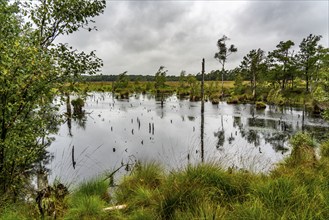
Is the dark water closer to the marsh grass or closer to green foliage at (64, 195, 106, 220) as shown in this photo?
the marsh grass

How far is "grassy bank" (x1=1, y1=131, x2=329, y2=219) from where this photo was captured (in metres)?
4.15

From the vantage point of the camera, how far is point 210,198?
16.2ft

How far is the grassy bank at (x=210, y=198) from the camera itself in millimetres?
4152

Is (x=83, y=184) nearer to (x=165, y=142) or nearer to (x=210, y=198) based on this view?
(x=210, y=198)

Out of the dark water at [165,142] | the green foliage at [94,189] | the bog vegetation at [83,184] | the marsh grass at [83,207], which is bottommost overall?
the dark water at [165,142]

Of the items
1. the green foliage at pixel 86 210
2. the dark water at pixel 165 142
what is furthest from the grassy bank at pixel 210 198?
the dark water at pixel 165 142

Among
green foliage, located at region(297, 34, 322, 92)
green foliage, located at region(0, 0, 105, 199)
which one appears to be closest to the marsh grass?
green foliage, located at region(0, 0, 105, 199)

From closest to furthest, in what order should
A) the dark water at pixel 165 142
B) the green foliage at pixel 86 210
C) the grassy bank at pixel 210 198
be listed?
the grassy bank at pixel 210 198 → the green foliage at pixel 86 210 → the dark water at pixel 165 142

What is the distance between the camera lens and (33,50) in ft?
15.5

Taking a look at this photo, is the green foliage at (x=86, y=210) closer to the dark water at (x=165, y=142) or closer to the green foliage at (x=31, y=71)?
the green foliage at (x=31, y=71)

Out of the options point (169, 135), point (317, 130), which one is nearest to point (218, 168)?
point (169, 135)

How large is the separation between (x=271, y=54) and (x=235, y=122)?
114 feet

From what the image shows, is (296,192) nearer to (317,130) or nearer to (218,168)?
(218,168)

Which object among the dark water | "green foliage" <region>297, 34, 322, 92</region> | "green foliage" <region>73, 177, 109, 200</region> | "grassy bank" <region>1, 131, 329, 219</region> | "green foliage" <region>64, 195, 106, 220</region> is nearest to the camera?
"grassy bank" <region>1, 131, 329, 219</region>
